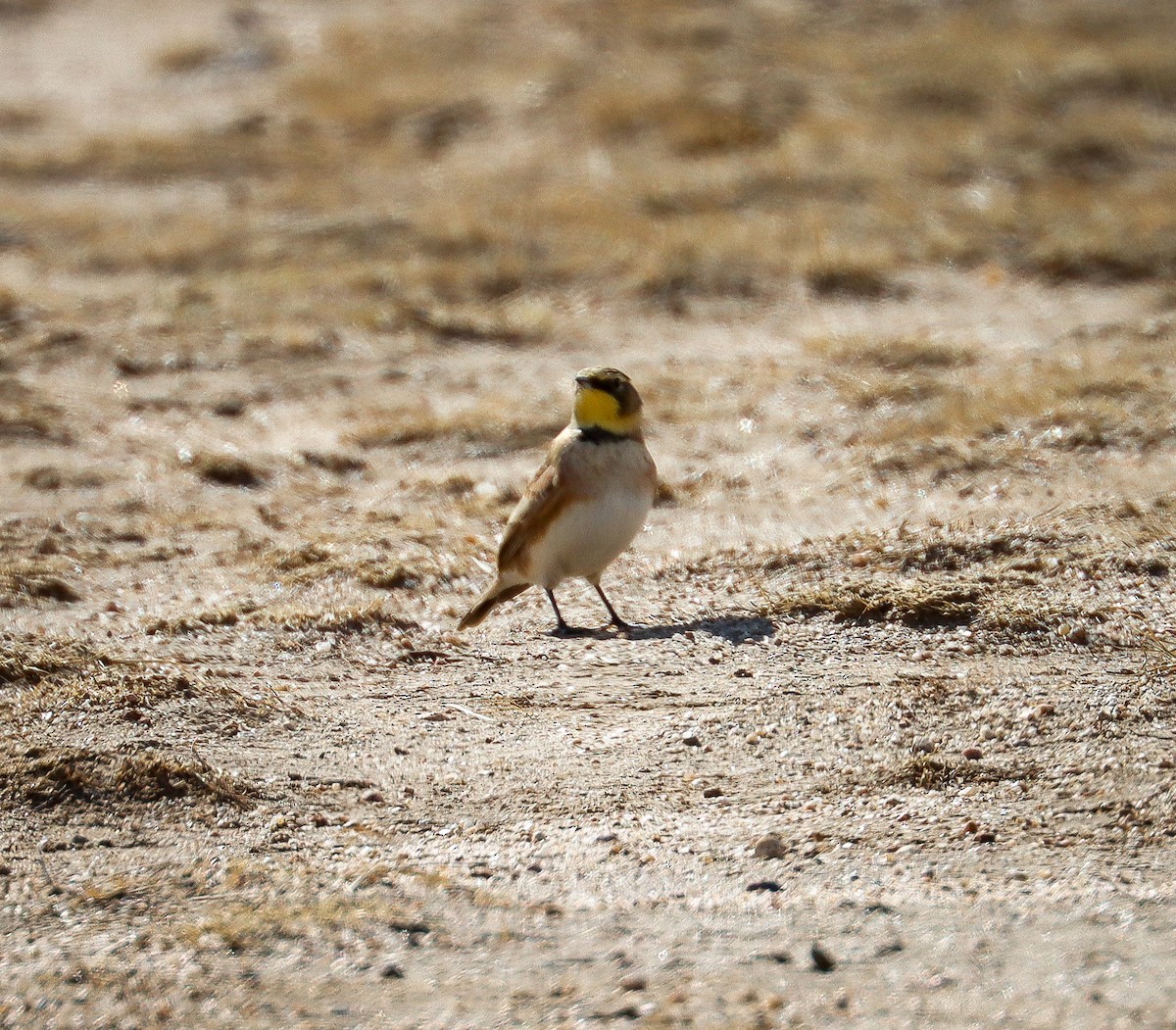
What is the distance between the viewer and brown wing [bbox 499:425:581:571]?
661cm

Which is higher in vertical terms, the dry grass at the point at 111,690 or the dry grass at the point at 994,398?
the dry grass at the point at 111,690

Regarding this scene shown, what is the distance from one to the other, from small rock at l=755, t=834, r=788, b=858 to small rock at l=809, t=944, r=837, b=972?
55 cm

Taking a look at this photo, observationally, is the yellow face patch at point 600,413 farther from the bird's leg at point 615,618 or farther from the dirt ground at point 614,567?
the dirt ground at point 614,567

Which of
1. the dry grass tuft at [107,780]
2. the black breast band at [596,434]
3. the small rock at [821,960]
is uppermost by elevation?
the black breast band at [596,434]

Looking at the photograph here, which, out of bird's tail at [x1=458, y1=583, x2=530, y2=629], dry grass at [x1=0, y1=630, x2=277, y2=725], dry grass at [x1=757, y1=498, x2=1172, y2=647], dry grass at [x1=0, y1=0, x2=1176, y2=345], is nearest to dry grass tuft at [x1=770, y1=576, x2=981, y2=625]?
dry grass at [x1=757, y1=498, x2=1172, y2=647]

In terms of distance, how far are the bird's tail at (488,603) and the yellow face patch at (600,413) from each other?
737 millimetres

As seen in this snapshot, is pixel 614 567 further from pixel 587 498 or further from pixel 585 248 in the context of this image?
pixel 585 248

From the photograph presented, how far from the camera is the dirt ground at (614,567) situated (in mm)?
4453

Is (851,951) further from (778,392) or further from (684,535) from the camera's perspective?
(778,392)

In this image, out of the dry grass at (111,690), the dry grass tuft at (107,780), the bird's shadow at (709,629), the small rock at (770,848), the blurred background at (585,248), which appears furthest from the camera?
the blurred background at (585,248)

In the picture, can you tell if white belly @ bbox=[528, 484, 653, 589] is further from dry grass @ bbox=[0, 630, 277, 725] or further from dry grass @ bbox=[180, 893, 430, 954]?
dry grass @ bbox=[180, 893, 430, 954]

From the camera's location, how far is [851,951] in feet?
14.2

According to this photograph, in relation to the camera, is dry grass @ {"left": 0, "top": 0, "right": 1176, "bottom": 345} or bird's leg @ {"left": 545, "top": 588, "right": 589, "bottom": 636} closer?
bird's leg @ {"left": 545, "top": 588, "right": 589, "bottom": 636}

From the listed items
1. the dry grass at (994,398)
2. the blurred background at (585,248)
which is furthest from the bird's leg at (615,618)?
the dry grass at (994,398)
